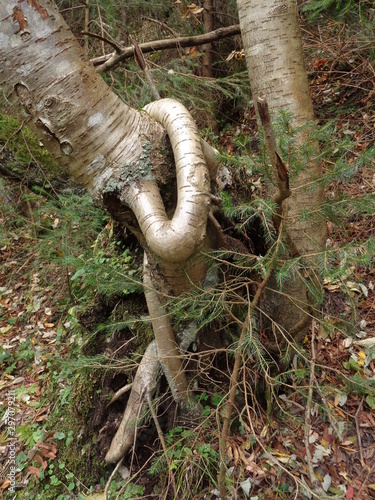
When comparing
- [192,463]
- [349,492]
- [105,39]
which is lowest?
[349,492]

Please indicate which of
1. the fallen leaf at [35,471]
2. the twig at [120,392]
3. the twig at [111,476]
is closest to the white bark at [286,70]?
the twig at [120,392]

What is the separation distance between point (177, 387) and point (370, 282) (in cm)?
177

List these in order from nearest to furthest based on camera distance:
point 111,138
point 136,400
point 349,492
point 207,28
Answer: point 111,138 < point 349,492 < point 136,400 < point 207,28

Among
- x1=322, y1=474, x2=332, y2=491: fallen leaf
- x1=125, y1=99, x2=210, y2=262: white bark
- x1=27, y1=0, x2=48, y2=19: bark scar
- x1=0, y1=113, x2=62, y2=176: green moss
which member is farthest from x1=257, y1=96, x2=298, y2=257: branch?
x1=0, y1=113, x2=62, y2=176: green moss

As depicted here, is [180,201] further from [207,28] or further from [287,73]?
[207,28]

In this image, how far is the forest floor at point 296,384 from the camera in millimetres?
2111

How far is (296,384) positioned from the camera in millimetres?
2398

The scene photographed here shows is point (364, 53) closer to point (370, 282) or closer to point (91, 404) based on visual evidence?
point (370, 282)

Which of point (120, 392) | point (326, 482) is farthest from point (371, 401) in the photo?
point (120, 392)

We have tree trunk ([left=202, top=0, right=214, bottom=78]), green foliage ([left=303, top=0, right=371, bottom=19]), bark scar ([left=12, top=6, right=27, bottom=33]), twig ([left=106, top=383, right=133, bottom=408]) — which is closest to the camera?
bark scar ([left=12, top=6, right=27, bottom=33])

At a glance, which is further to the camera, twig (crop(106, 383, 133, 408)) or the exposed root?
twig (crop(106, 383, 133, 408))

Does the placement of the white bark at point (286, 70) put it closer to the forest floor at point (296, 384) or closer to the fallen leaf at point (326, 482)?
the forest floor at point (296, 384)

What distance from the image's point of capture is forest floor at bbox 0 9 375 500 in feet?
6.93

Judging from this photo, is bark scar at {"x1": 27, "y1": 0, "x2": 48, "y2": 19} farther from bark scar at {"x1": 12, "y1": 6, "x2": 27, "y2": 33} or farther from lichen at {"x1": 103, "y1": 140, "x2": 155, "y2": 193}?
lichen at {"x1": 103, "y1": 140, "x2": 155, "y2": 193}
